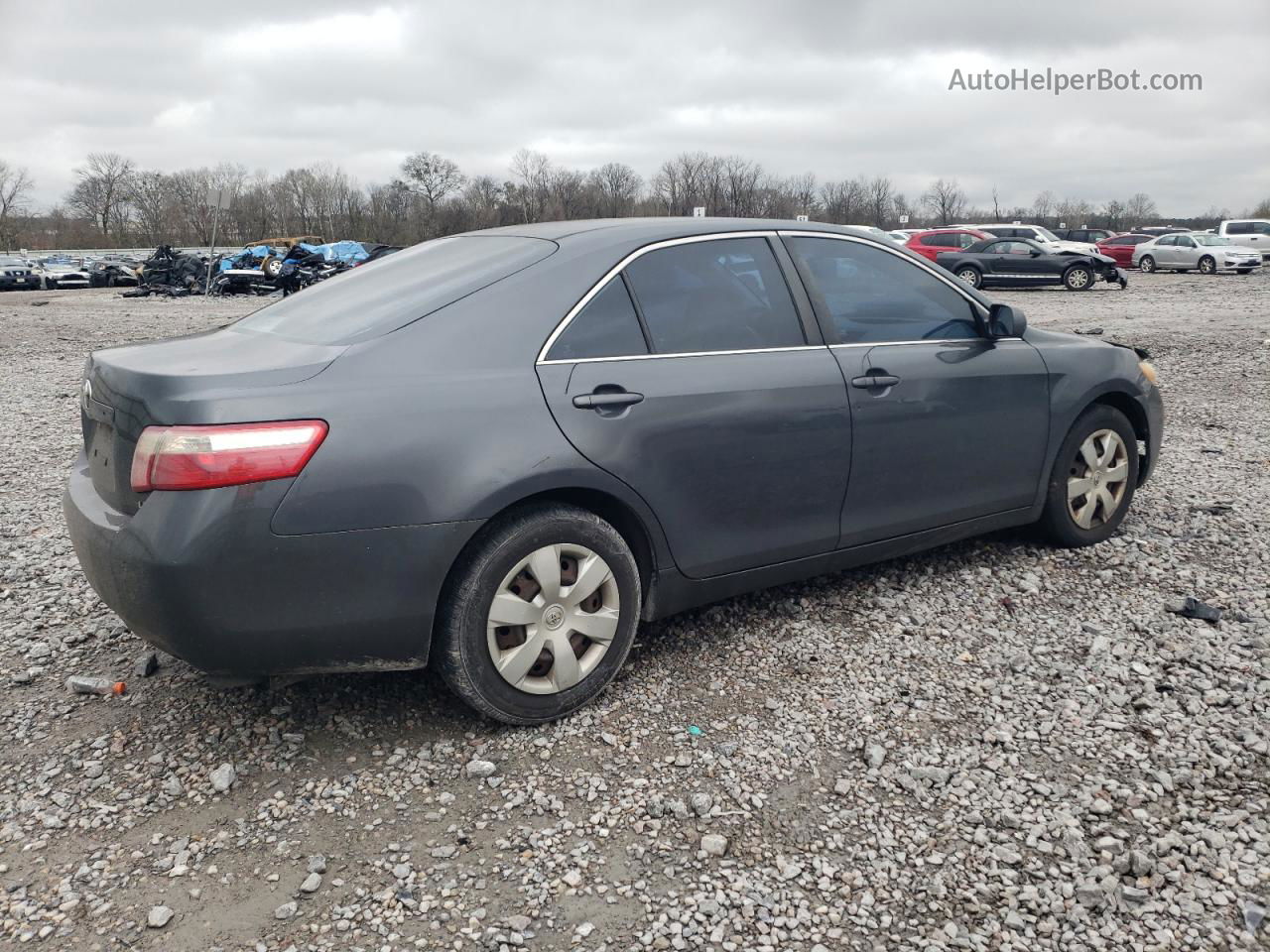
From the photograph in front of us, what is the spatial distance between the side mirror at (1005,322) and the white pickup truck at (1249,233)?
39.4 meters

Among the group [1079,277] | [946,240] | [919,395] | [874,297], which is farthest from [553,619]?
[946,240]

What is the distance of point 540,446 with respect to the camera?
10.2 feet

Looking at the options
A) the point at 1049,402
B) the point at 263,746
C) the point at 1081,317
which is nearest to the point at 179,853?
the point at 263,746

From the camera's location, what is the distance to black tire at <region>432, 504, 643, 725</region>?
3.06m

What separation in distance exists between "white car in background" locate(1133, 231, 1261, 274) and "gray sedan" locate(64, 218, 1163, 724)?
3386cm

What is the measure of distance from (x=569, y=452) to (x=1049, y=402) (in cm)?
246

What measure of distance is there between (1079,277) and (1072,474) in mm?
23876

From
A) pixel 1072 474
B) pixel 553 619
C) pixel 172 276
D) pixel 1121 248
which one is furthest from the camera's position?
pixel 1121 248

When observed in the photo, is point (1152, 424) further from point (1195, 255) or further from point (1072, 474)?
point (1195, 255)

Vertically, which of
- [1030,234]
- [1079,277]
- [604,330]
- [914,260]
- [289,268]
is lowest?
[604,330]

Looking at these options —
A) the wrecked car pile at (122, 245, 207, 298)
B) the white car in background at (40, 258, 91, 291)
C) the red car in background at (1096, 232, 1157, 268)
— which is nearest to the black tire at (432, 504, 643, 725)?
the wrecked car pile at (122, 245, 207, 298)

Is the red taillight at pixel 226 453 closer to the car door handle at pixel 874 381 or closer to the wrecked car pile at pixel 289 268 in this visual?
the car door handle at pixel 874 381

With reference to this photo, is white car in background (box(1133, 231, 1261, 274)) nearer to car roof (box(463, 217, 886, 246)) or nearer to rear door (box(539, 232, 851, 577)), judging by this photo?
car roof (box(463, 217, 886, 246))

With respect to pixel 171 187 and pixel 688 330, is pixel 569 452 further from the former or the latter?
pixel 171 187
